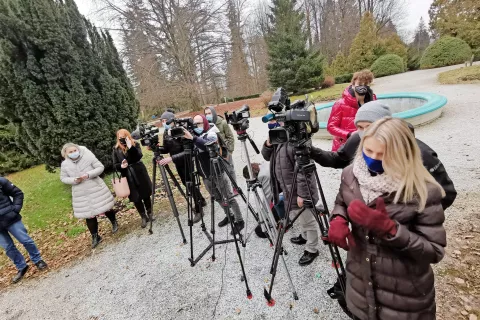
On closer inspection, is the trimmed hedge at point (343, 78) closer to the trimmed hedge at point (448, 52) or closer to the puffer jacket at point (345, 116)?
the trimmed hedge at point (448, 52)

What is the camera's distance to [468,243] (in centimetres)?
272

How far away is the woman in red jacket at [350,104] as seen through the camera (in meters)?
3.20

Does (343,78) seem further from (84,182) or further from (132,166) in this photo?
(84,182)

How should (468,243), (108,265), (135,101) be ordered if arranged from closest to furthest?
(468,243)
(108,265)
(135,101)

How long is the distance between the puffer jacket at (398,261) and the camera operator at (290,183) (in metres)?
0.85

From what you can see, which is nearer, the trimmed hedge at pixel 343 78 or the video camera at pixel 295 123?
the video camera at pixel 295 123

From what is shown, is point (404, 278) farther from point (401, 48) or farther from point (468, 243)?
point (401, 48)

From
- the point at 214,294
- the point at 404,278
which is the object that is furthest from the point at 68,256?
the point at 404,278

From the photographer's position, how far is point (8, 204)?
11.4ft

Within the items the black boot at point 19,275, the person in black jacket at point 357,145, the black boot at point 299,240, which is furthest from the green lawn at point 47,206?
the person in black jacket at point 357,145

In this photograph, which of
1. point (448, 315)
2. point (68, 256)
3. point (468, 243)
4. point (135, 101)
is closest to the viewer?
point (448, 315)

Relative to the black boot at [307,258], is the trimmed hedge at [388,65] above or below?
above

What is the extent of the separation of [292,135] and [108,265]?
A: 3.48 meters

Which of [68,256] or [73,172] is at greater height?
[73,172]
